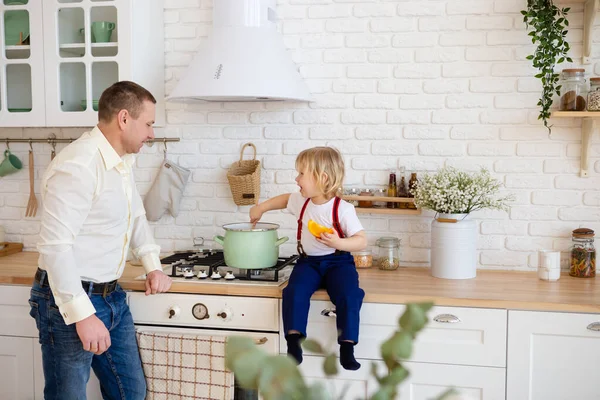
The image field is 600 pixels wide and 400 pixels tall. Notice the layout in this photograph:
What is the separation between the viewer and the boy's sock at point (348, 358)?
A: 2.46m

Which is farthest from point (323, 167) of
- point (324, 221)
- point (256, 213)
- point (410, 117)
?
point (410, 117)

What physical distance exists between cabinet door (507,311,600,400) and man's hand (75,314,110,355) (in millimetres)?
1485

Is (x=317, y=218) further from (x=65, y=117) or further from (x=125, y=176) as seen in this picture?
(x=65, y=117)

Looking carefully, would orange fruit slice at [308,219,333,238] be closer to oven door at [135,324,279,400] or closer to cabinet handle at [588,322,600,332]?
oven door at [135,324,279,400]

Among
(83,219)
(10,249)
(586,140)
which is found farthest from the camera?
(10,249)

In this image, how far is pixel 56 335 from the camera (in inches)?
93.9

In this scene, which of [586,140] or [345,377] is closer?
[345,377]

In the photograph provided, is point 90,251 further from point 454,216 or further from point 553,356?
point 553,356

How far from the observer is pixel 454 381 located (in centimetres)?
258

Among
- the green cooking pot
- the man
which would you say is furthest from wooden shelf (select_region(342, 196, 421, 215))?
the man

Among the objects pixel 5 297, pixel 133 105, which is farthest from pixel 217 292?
pixel 5 297

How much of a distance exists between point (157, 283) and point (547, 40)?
1.92 m

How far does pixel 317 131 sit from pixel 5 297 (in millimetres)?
1605

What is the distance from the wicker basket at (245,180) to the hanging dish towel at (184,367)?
2.56 ft
